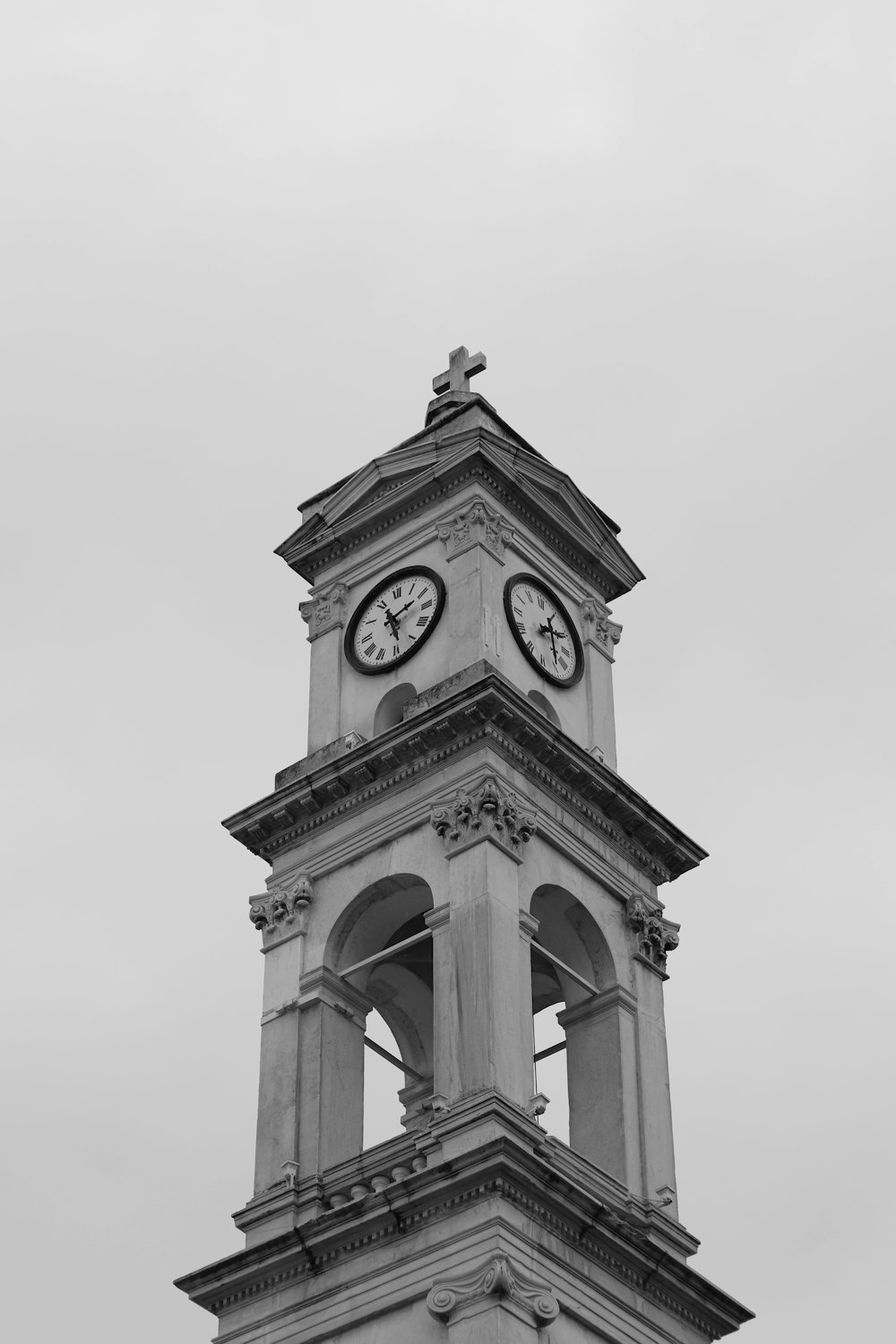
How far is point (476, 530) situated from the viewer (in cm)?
5059

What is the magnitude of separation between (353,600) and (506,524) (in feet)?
10.9

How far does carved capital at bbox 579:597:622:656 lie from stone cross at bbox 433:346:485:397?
5.49m

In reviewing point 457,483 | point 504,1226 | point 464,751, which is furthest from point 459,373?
point 504,1226

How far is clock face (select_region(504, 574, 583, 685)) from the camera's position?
5034cm

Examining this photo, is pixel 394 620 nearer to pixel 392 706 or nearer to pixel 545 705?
pixel 392 706

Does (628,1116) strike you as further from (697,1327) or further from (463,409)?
(463,409)

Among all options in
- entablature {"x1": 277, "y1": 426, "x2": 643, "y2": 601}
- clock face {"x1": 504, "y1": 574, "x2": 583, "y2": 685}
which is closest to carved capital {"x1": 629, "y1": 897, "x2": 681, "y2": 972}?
clock face {"x1": 504, "y1": 574, "x2": 583, "y2": 685}

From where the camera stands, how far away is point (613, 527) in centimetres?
5456

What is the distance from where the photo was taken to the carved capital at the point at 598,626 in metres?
52.8

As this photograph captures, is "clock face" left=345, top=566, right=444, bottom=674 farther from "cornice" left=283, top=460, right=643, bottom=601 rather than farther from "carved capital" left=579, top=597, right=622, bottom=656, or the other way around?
"carved capital" left=579, top=597, right=622, bottom=656

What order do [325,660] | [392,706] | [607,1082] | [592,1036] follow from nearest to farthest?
[607,1082] < [592,1036] < [392,706] < [325,660]

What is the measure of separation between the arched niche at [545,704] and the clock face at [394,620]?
2245 mm

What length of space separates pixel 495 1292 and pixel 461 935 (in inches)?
260

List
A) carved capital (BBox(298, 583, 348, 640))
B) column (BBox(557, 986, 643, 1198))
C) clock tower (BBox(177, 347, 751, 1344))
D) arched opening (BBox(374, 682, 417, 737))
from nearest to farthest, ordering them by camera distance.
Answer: clock tower (BBox(177, 347, 751, 1344))
column (BBox(557, 986, 643, 1198))
arched opening (BBox(374, 682, 417, 737))
carved capital (BBox(298, 583, 348, 640))
